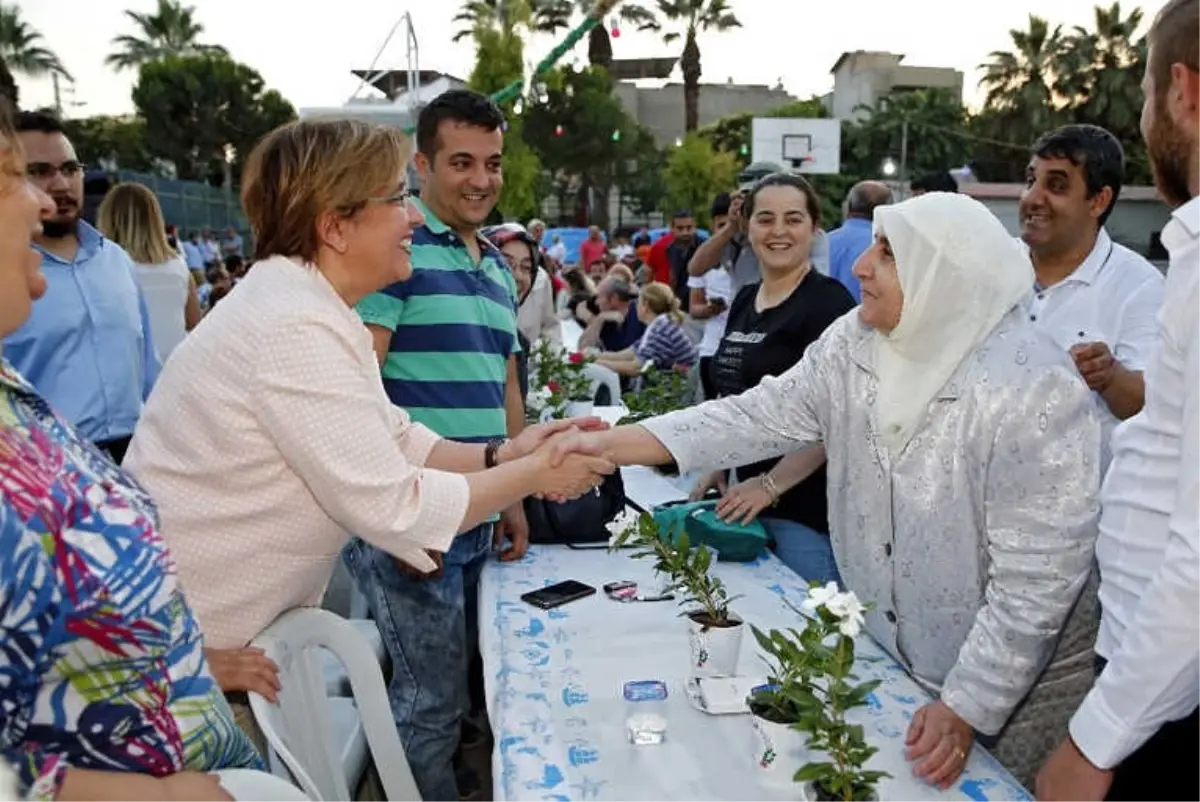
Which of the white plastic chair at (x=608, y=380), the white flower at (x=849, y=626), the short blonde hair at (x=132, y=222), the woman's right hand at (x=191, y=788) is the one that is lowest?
the white plastic chair at (x=608, y=380)

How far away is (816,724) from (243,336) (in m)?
1.21

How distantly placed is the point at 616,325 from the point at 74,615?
793cm

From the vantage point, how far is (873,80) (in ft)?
178

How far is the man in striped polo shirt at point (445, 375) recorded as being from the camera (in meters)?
2.65

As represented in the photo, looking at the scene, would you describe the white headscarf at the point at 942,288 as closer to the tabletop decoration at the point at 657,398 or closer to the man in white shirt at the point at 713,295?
the tabletop decoration at the point at 657,398

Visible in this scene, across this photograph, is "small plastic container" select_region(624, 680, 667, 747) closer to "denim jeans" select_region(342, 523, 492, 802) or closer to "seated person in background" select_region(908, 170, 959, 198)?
"denim jeans" select_region(342, 523, 492, 802)

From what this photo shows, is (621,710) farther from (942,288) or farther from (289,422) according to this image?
(942,288)

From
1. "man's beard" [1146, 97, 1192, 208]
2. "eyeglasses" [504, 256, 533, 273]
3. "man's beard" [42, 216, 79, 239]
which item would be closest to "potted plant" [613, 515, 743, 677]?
"man's beard" [1146, 97, 1192, 208]

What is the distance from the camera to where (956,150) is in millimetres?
45781

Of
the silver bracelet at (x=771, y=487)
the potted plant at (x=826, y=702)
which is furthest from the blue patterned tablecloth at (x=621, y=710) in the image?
the silver bracelet at (x=771, y=487)

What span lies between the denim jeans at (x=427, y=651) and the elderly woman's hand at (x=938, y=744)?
4.47 feet

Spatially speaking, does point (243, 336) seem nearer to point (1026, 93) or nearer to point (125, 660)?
point (125, 660)

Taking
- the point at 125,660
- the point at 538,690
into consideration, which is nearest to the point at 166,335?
the point at 538,690

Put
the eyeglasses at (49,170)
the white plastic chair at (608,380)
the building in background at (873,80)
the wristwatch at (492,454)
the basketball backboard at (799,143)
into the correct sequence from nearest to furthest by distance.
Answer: the wristwatch at (492,454) < the eyeglasses at (49,170) < the white plastic chair at (608,380) < the basketball backboard at (799,143) < the building in background at (873,80)
